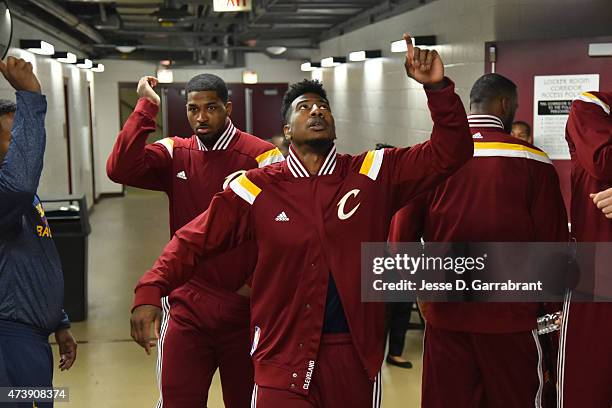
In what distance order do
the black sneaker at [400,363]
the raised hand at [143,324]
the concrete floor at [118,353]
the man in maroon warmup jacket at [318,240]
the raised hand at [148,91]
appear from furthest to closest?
the black sneaker at [400,363] → the concrete floor at [118,353] → the raised hand at [148,91] → the man in maroon warmup jacket at [318,240] → the raised hand at [143,324]

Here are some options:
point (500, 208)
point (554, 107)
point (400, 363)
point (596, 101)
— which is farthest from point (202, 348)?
point (554, 107)

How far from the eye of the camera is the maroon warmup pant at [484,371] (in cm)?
279

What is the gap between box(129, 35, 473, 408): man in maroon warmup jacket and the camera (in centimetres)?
232

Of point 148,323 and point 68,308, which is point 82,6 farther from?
point 148,323

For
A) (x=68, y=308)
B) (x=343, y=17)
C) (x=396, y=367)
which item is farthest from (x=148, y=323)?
(x=343, y=17)

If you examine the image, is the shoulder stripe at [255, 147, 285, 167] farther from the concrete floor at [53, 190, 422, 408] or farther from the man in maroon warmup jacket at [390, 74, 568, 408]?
the concrete floor at [53, 190, 422, 408]

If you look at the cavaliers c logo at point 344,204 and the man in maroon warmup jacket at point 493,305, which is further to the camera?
the man in maroon warmup jacket at point 493,305

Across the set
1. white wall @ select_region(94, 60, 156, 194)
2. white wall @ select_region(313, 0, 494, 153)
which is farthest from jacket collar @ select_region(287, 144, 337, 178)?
white wall @ select_region(94, 60, 156, 194)

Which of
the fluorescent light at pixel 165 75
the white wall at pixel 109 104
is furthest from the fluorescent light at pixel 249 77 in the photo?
the white wall at pixel 109 104

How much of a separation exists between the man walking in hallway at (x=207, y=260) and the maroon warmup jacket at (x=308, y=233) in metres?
0.63

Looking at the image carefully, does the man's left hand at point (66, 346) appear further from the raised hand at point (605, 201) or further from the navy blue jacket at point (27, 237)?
the raised hand at point (605, 201)

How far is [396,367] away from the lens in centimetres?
509

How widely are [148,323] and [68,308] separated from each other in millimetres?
4549

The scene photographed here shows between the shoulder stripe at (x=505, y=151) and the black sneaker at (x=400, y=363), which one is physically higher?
the shoulder stripe at (x=505, y=151)
